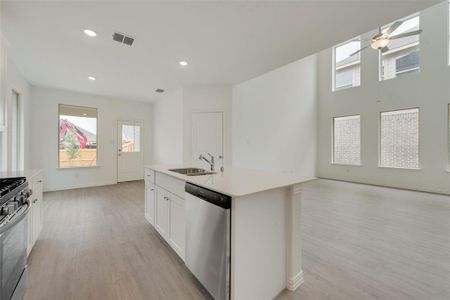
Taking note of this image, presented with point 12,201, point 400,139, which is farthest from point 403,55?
point 12,201

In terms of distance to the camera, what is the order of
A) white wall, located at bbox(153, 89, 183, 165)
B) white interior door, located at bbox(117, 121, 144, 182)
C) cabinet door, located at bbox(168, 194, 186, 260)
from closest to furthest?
cabinet door, located at bbox(168, 194, 186, 260) < white wall, located at bbox(153, 89, 183, 165) < white interior door, located at bbox(117, 121, 144, 182)

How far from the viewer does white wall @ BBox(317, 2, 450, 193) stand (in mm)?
4898

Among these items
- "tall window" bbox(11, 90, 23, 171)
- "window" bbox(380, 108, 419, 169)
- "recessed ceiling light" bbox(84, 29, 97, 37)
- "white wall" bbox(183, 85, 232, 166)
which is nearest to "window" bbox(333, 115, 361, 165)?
"window" bbox(380, 108, 419, 169)

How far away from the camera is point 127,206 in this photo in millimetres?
3959

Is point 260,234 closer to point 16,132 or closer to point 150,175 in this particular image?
point 150,175

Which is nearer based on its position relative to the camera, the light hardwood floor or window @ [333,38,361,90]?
the light hardwood floor

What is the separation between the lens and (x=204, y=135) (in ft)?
16.3

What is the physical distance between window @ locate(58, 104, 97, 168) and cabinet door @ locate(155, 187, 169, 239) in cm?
447

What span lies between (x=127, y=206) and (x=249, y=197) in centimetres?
344

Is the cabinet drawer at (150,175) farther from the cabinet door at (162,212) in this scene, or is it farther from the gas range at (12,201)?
the gas range at (12,201)

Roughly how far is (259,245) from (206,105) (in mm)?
4035

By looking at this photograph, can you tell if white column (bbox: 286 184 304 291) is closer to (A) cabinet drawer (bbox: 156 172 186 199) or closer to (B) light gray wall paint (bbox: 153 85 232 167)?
(A) cabinet drawer (bbox: 156 172 186 199)

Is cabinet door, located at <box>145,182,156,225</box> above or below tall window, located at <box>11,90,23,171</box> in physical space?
below

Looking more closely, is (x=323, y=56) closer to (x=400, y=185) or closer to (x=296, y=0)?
(x=400, y=185)
